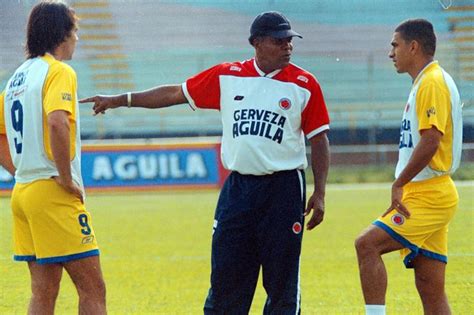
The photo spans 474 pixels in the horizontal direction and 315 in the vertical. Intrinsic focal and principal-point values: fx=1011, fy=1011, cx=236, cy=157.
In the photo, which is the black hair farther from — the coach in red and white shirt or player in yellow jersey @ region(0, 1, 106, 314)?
the coach in red and white shirt

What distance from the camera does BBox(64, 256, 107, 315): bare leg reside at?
5.17 metres

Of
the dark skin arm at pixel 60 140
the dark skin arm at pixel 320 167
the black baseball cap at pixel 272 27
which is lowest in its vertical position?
the dark skin arm at pixel 320 167

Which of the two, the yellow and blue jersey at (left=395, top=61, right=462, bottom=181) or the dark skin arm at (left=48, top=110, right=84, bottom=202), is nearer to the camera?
the dark skin arm at (left=48, top=110, right=84, bottom=202)

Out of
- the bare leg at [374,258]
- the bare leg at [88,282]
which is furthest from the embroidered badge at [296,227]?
the bare leg at [88,282]

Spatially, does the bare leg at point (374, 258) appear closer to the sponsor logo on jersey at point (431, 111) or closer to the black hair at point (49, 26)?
the sponsor logo on jersey at point (431, 111)

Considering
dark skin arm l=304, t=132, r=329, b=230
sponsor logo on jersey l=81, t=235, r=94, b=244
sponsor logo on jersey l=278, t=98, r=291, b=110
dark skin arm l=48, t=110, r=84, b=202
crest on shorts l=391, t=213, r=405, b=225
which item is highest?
sponsor logo on jersey l=278, t=98, r=291, b=110

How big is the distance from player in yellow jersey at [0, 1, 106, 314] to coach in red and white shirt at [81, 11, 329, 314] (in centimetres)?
51

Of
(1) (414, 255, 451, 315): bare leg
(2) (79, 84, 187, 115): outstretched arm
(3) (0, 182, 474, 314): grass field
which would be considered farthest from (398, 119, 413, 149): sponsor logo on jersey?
(3) (0, 182, 474, 314): grass field

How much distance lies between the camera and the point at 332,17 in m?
21.9

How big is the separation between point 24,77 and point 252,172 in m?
1.32

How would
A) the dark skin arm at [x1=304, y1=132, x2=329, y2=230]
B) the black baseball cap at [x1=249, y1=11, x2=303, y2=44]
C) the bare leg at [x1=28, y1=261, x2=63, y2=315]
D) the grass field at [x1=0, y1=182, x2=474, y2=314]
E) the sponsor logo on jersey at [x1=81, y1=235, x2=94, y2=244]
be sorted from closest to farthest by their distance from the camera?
the sponsor logo on jersey at [x1=81, y1=235, x2=94, y2=244]
the bare leg at [x1=28, y1=261, x2=63, y2=315]
the black baseball cap at [x1=249, y1=11, x2=303, y2=44]
the dark skin arm at [x1=304, y1=132, x2=329, y2=230]
the grass field at [x1=0, y1=182, x2=474, y2=314]

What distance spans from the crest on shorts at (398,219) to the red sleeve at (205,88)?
3.99 ft

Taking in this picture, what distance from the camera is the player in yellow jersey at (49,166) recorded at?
505 centimetres

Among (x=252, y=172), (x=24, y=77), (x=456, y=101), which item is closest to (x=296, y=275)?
(x=252, y=172)
